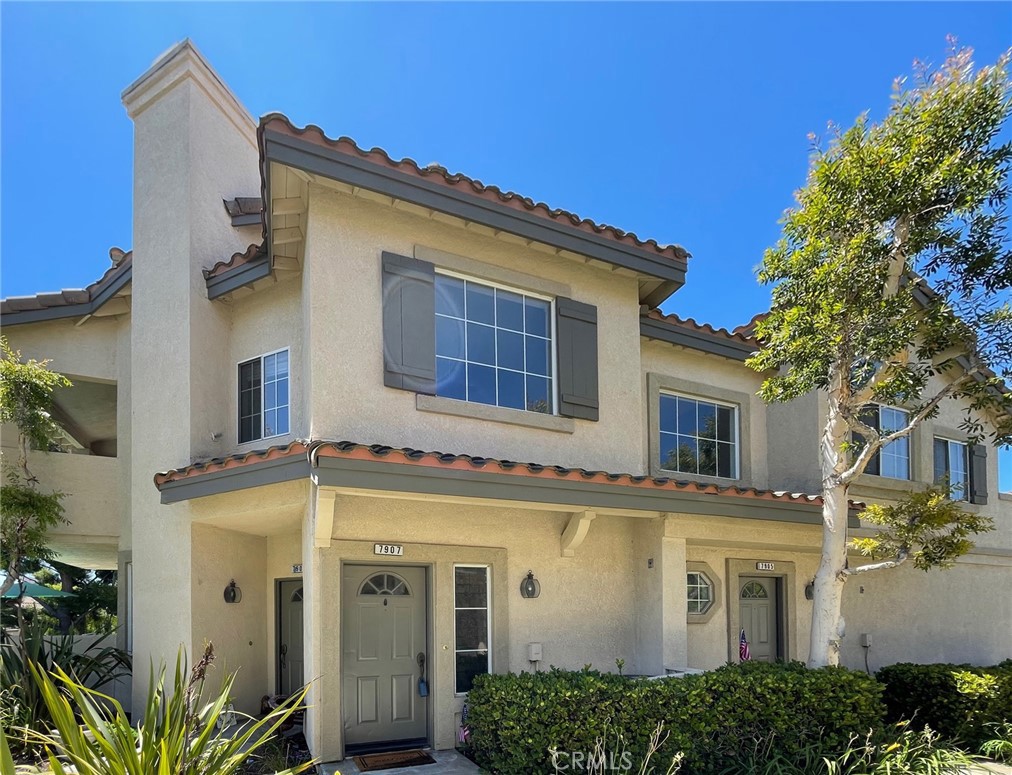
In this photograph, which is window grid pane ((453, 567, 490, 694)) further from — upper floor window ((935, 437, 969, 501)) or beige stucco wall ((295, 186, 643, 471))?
upper floor window ((935, 437, 969, 501))

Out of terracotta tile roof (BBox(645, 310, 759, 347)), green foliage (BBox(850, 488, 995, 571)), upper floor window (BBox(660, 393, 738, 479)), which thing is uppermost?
terracotta tile roof (BBox(645, 310, 759, 347))

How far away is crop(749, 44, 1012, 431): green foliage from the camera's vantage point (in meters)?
8.66

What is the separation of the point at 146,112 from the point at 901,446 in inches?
583

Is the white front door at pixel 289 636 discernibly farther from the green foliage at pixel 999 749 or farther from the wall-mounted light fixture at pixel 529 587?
the green foliage at pixel 999 749

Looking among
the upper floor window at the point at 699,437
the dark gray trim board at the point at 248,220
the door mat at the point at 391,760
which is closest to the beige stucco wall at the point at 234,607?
Result: the door mat at the point at 391,760

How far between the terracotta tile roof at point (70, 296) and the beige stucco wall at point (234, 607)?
472cm

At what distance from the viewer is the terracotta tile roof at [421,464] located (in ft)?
24.2

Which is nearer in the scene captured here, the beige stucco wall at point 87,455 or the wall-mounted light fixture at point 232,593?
the wall-mounted light fixture at point 232,593

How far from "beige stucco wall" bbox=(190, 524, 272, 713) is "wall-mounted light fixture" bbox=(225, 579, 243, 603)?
54mm

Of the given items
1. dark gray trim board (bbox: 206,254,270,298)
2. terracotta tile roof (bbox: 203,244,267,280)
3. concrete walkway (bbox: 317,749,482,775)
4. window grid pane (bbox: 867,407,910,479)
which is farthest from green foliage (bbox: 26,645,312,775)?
window grid pane (bbox: 867,407,910,479)

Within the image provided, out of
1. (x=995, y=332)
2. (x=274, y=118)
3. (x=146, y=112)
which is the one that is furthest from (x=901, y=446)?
(x=146, y=112)

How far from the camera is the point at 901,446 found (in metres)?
15.0

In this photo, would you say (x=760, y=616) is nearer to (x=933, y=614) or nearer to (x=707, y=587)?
(x=707, y=587)

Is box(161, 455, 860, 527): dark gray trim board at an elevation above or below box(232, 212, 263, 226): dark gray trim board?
below
